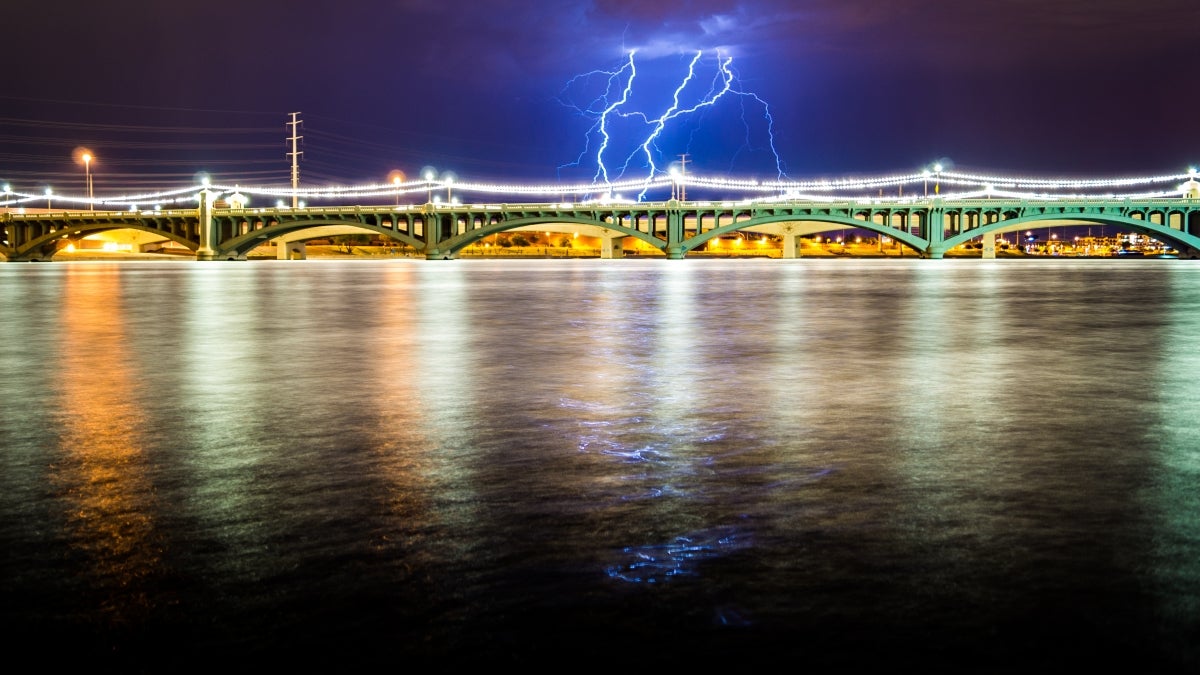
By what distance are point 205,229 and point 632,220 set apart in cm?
4406

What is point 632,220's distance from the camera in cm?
11256

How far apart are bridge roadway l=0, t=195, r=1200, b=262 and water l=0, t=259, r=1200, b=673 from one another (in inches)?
3667

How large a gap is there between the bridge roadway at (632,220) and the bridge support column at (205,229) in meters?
0.10

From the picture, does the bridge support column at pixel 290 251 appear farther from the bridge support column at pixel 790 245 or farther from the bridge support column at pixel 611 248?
the bridge support column at pixel 790 245

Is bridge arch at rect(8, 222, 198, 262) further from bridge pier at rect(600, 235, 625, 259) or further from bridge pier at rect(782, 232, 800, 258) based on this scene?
bridge pier at rect(782, 232, 800, 258)

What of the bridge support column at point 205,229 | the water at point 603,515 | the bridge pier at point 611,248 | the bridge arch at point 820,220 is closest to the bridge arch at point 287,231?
the bridge support column at point 205,229

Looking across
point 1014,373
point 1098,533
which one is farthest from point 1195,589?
point 1014,373

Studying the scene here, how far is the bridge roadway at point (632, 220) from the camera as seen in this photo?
10138 cm

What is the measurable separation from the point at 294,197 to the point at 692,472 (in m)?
124

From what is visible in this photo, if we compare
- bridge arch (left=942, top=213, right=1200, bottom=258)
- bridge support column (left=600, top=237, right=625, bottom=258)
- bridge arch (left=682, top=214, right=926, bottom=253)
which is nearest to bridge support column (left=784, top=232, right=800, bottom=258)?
bridge arch (left=682, top=214, right=926, bottom=253)

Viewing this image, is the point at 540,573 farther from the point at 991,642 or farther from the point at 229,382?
the point at 229,382

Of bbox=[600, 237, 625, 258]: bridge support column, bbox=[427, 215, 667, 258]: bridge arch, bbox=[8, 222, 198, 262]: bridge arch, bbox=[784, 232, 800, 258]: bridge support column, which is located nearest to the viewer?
bbox=[427, 215, 667, 258]: bridge arch

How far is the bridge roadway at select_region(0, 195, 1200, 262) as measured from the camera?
101 meters

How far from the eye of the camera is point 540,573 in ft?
12.7
